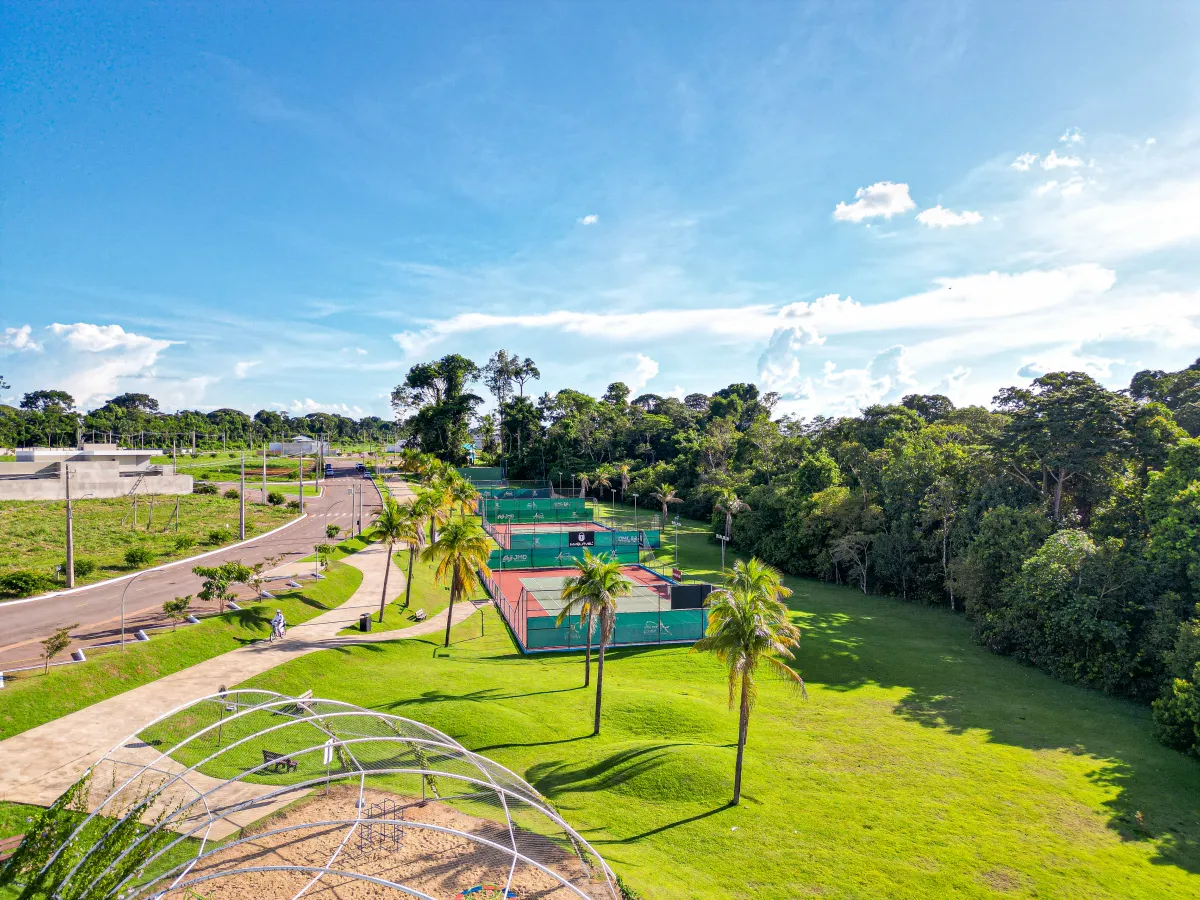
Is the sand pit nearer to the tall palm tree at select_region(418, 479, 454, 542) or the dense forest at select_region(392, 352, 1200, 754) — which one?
the tall palm tree at select_region(418, 479, 454, 542)

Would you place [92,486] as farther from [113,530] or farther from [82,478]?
[113,530]

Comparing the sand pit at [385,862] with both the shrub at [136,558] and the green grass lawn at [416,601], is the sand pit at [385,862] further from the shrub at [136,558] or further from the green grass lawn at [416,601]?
the shrub at [136,558]

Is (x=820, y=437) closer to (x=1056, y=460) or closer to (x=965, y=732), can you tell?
(x=1056, y=460)

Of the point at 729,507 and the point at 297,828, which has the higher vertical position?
the point at 729,507

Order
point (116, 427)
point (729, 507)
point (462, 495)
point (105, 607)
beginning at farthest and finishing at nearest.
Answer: point (116, 427) → point (729, 507) → point (462, 495) → point (105, 607)

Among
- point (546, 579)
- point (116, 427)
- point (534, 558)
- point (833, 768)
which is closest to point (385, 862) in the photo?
point (833, 768)
